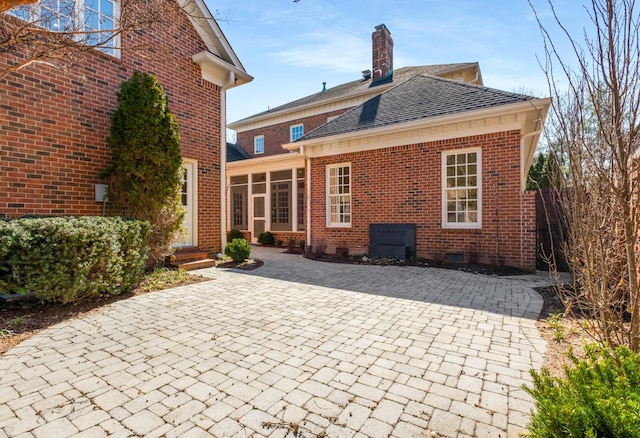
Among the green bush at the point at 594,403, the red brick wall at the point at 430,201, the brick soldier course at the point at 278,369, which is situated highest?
the red brick wall at the point at 430,201

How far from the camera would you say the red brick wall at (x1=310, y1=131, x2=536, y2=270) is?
789cm

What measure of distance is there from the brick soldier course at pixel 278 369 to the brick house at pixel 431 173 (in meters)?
3.62

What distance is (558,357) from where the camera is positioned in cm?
306

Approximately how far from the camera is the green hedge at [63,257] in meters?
3.88

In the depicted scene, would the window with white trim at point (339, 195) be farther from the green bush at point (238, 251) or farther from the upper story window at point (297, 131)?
the upper story window at point (297, 131)

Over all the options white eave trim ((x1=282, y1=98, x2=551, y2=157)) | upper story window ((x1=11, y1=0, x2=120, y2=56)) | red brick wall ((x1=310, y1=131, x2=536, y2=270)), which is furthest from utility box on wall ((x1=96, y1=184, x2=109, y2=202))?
red brick wall ((x1=310, y1=131, x2=536, y2=270))

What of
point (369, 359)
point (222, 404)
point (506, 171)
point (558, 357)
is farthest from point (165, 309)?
point (506, 171)

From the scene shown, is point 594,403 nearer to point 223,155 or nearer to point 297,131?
point 223,155

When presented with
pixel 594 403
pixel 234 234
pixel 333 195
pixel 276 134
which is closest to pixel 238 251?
pixel 333 195

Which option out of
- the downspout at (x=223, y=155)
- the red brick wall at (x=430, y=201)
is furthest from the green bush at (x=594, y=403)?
the downspout at (x=223, y=155)

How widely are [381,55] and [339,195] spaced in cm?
Answer: 927

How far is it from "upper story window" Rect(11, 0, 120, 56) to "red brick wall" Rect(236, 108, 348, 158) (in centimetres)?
1164

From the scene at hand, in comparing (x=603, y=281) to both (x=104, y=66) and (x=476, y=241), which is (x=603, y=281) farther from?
(x=104, y=66)

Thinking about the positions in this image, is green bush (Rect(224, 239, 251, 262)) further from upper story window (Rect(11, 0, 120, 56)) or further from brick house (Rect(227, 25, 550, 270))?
upper story window (Rect(11, 0, 120, 56))
